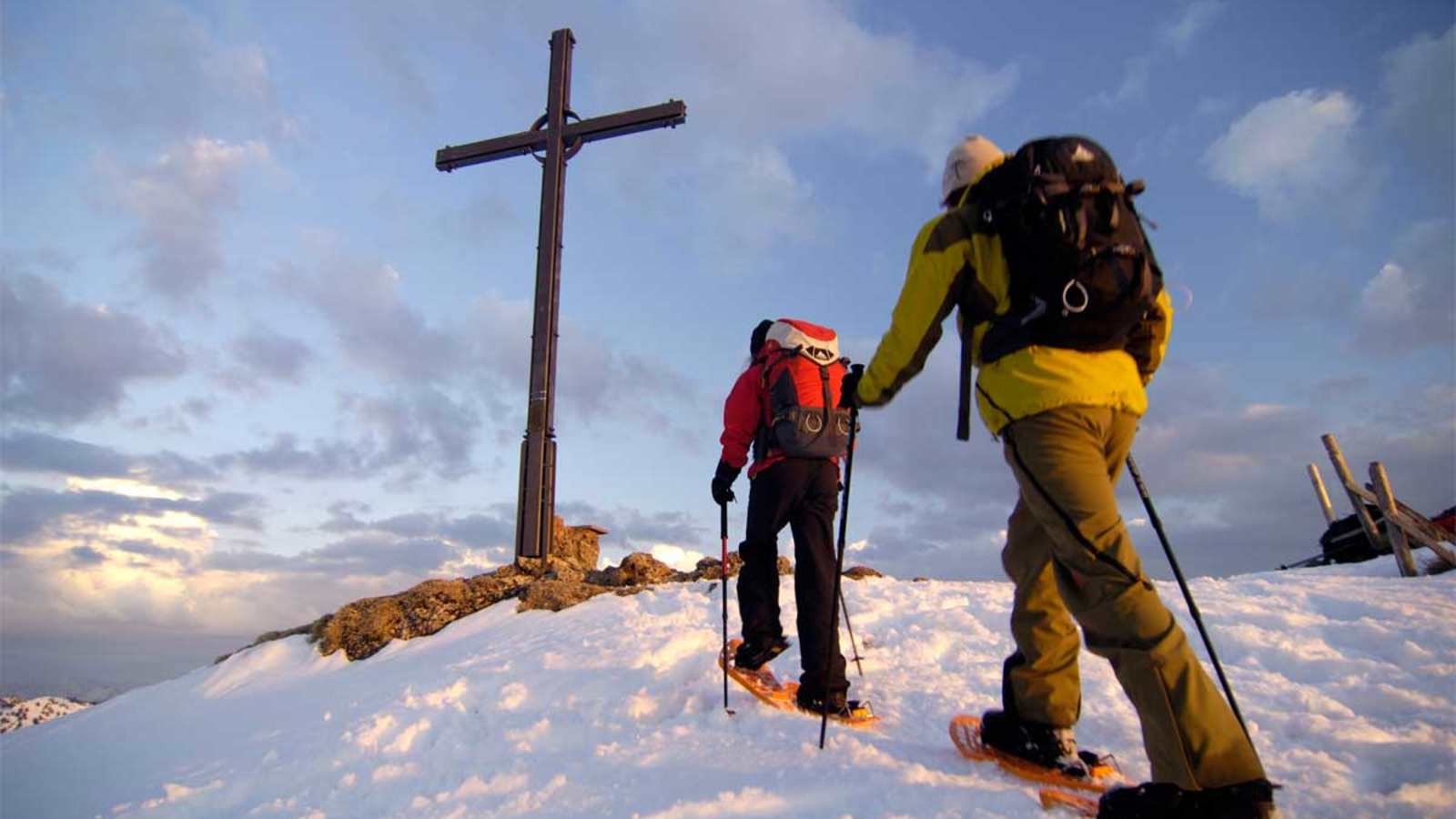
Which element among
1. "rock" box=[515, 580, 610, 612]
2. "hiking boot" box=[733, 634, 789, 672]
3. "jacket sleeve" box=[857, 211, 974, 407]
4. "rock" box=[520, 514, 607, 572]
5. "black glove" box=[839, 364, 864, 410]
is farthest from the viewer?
"rock" box=[520, 514, 607, 572]

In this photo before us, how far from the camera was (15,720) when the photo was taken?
10180 millimetres

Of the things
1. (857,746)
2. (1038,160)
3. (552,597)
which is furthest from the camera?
(552,597)

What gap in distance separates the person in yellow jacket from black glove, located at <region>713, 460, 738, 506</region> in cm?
168

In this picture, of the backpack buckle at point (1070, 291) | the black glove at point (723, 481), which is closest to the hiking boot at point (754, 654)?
the black glove at point (723, 481)

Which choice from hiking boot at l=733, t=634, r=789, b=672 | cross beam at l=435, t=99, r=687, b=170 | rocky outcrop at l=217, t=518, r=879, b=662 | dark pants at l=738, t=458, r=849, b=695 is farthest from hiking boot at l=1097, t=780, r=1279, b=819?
cross beam at l=435, t=99, r=687, b=170

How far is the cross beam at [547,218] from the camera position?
428 inches

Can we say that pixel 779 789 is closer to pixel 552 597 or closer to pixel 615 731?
pixel 615 731

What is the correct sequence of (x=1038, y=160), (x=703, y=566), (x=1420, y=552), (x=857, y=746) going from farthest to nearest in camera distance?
(x=1420, y=552) < (x=703, y=566) < (x=857, y=746) < (x=1038, y=160)

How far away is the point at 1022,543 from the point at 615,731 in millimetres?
2458

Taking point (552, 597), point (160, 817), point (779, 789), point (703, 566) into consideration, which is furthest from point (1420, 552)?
point (160, 817)

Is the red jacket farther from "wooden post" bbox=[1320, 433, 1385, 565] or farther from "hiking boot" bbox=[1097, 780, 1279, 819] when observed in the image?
"wooden post" bbox=[1320, 433, 1385, 565]

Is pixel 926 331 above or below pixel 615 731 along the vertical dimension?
above

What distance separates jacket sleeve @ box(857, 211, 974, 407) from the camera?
299 cm

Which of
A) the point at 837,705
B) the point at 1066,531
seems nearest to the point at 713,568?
the point at 837,705
